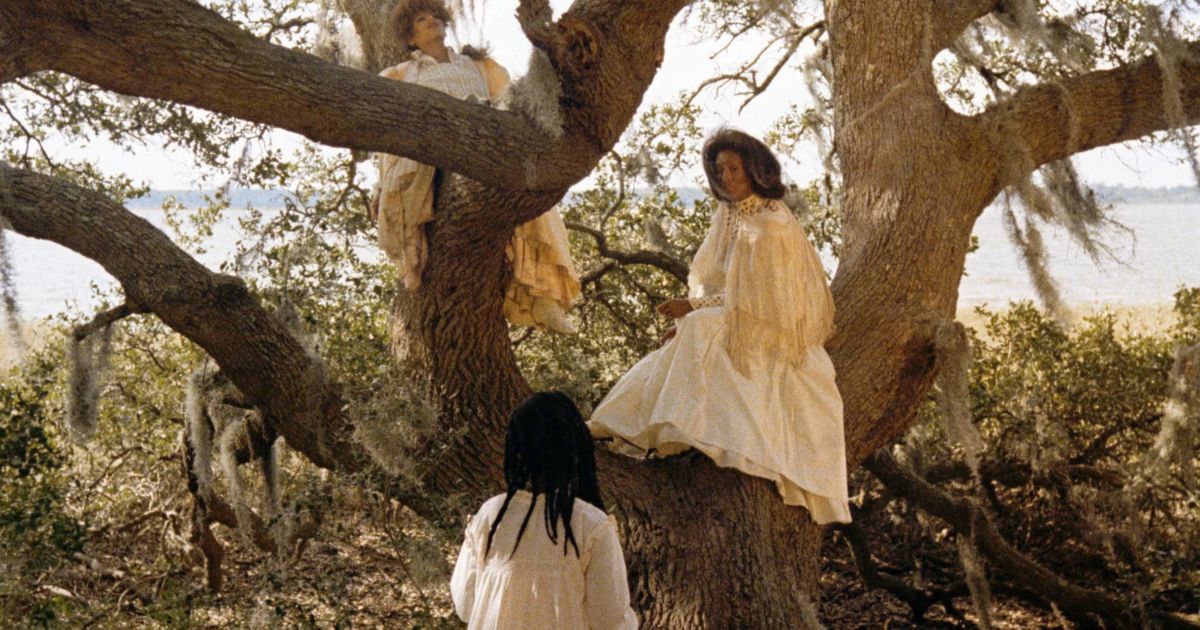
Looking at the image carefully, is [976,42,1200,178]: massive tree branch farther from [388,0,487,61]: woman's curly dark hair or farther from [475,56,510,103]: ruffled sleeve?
[388,0,487,61]: woman's curly dark hair

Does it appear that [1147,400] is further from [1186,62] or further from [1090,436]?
[1186,62]

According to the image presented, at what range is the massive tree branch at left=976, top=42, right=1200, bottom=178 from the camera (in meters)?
5.23

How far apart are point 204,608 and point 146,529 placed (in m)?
0.80

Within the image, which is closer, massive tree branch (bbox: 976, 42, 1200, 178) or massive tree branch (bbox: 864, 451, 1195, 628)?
massive tree branch (bbox: 976, 42, 1200, 178)

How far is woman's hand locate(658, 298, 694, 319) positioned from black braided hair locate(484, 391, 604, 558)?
156cm

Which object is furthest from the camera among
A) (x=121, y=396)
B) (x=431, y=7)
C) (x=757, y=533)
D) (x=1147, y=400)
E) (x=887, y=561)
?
(x=887, y=561)

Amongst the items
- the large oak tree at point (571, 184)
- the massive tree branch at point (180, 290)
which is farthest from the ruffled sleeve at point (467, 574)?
the massive tree branch at point (180, 290)

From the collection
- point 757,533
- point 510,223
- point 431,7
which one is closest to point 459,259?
point 510,223

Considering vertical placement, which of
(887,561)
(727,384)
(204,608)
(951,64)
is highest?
(951,64)

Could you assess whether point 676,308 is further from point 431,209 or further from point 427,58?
point 427,58

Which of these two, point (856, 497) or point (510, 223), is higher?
point (510, 223)

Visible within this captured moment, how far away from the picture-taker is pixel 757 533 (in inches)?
165

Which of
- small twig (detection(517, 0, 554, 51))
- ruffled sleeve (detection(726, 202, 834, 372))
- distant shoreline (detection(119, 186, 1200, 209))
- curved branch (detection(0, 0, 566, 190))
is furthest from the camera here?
distant shoreline (detection(119, 186, 1200, 209))

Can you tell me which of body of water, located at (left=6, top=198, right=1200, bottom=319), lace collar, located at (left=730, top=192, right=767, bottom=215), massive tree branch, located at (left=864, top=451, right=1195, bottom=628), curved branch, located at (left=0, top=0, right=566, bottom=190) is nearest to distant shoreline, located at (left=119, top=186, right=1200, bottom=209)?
body of water, located at (left=6, top=198, right=1200, bottom=319)
